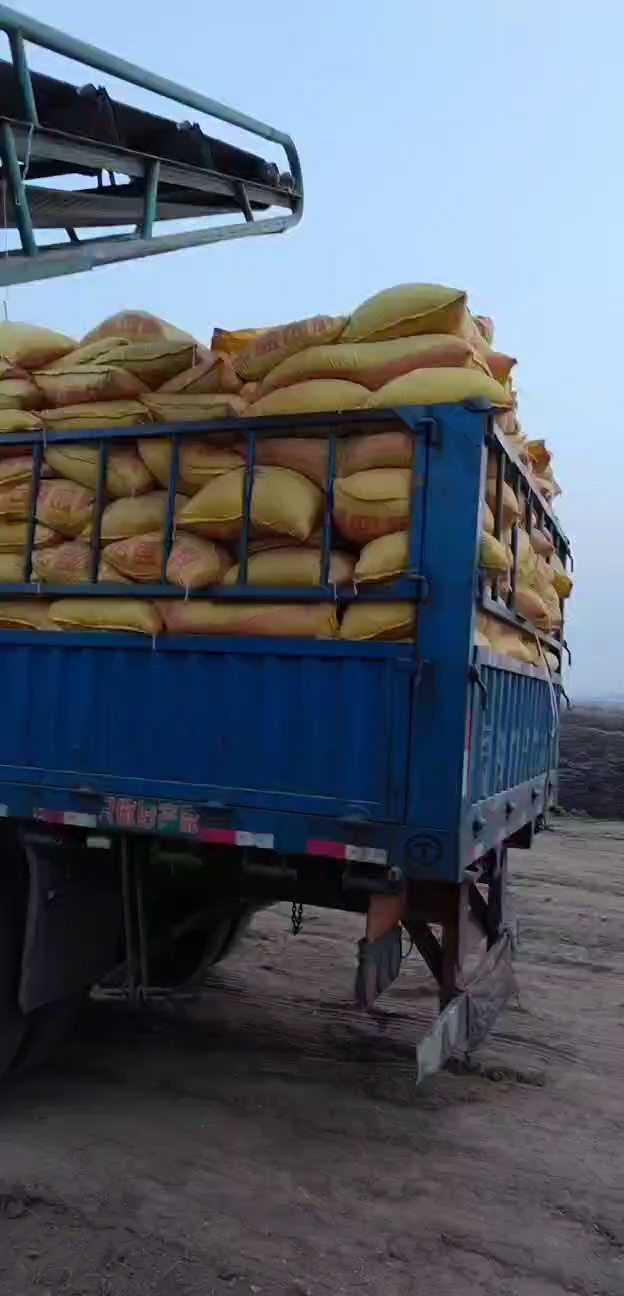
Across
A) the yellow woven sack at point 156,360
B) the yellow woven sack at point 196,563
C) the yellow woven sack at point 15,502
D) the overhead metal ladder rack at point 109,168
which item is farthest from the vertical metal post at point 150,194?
the yellow woven sack at point 196,563

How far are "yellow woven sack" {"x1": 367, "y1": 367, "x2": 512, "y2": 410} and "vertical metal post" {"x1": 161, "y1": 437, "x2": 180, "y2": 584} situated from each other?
2.47 ft

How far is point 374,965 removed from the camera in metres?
3.57

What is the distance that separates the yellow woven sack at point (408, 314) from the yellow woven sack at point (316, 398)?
8.7 inches

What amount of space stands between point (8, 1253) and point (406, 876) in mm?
1590

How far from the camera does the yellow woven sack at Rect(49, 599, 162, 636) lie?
372 centimetres

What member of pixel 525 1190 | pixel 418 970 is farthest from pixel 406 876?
pixel 418 970

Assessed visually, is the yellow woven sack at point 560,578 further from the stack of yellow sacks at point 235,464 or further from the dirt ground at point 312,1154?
the dirt ground at point 312,1154

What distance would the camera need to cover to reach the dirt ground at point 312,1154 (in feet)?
9.81

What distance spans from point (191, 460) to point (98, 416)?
472mm

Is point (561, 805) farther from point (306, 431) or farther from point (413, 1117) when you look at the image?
point (306, 431)

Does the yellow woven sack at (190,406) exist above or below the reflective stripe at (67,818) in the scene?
above

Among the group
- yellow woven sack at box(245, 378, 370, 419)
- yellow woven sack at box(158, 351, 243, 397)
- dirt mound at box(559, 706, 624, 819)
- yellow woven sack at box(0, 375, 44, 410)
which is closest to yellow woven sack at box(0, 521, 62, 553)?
yellow woven sack at box(0, 375, 44, 410)

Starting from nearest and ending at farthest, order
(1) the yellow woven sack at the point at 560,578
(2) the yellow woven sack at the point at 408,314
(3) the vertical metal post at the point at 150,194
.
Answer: (2) the yellow woven sack at the point at 408,314
(3) the vertical metal post at the point at 150,194
(1) the yellow woven sack at the point at 560,578

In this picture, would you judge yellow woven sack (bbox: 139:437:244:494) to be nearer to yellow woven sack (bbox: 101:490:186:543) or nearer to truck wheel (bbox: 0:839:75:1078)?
yellow woven sack (bbox: 101:490:186:543)
